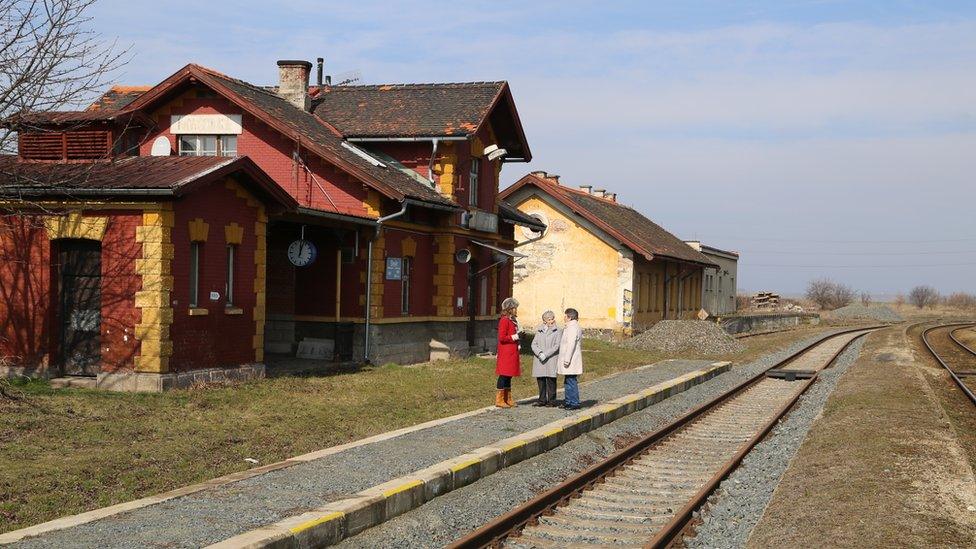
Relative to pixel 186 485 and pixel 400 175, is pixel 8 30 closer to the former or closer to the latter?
pixel 186 485

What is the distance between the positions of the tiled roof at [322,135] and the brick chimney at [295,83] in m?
0.62

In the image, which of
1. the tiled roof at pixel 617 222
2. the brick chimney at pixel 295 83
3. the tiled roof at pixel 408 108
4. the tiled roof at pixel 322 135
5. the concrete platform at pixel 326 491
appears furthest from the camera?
the tiled roof at pixel 617 222

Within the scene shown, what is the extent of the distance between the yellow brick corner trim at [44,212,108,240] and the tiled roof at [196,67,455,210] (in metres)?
6.69

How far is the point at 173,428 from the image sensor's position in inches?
474

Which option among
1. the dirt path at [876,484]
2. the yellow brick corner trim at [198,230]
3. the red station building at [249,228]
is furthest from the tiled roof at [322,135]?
the dirt path at [876,484]

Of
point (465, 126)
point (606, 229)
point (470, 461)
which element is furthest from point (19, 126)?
point (606, 229)

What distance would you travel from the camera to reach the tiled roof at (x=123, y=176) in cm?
1453

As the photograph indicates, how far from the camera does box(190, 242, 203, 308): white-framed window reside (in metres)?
15.6

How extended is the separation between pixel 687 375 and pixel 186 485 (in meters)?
14.8

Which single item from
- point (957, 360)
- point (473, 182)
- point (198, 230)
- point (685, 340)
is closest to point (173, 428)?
point (198, 230)

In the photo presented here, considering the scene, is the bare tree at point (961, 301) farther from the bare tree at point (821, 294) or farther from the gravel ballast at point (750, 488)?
the gravel ballast at point (750, 488)

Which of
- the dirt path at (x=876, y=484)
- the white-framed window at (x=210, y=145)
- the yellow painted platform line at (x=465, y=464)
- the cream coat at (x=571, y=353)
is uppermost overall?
the white-framed window at (x=210, y=145)

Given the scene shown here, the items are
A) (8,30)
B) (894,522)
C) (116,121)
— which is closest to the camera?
(894,522)

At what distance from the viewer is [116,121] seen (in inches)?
695
